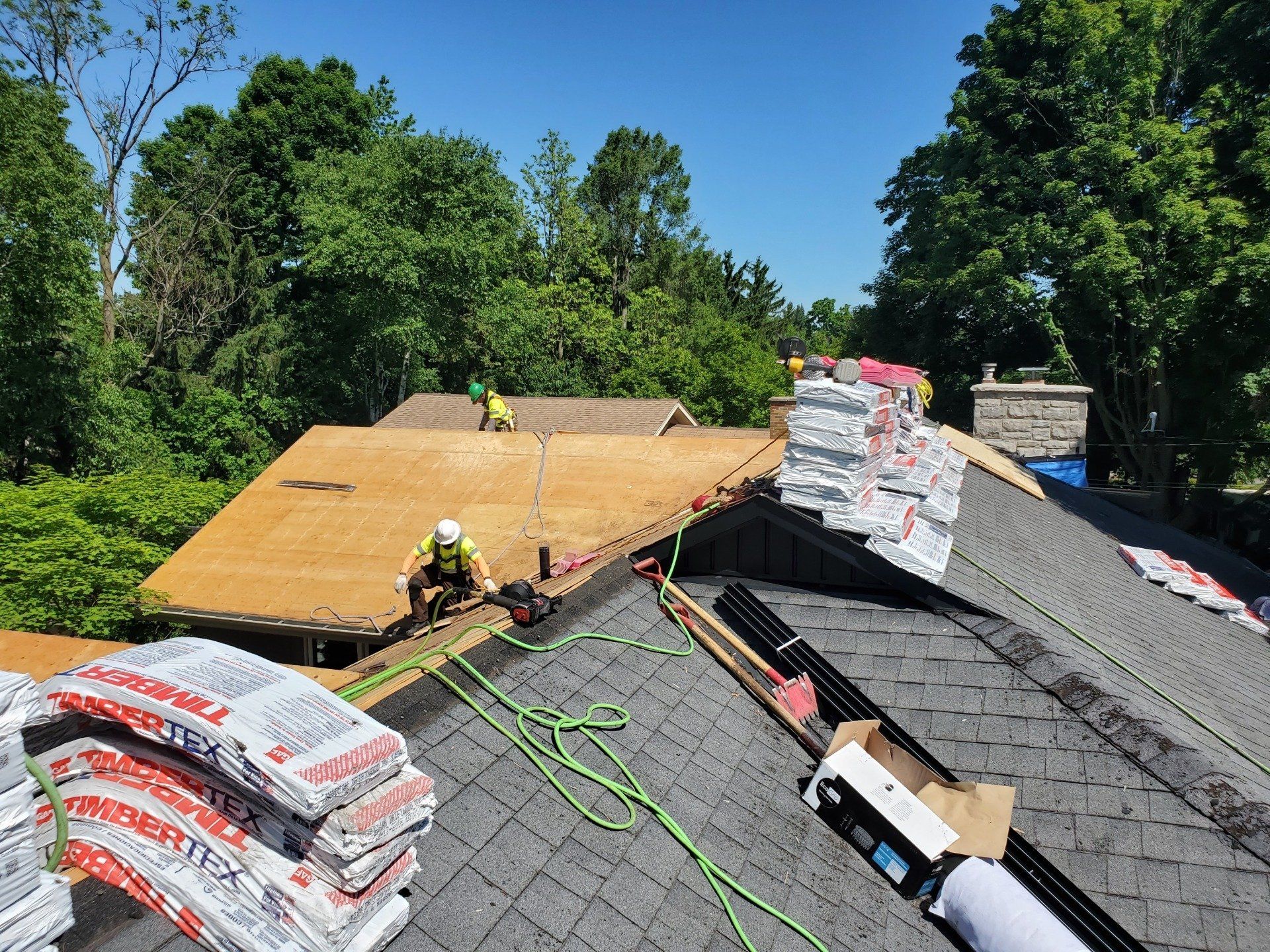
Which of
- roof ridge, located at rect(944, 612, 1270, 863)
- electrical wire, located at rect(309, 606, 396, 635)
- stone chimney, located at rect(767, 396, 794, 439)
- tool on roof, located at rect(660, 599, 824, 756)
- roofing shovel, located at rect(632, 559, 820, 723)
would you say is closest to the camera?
roof ridge, located at rect(944, 612, 1270, 863)

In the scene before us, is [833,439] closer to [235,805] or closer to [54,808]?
[235,805]

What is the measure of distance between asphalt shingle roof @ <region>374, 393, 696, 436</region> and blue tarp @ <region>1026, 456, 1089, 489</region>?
8.32m

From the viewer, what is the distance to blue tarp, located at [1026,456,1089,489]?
14219 mm

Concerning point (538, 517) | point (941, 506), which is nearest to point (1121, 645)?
point (941, 506)

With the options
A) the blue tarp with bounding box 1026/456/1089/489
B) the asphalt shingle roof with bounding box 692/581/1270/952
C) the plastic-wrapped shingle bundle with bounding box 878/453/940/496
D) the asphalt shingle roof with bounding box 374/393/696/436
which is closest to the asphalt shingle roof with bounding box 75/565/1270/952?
the asphalt shingle roof with bounding box 692/581/1270/952

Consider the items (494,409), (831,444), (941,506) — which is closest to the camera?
(831,444)

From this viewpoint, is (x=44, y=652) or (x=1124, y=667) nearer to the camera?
(x=44, y=652)

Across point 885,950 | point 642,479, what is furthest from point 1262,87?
point 885,950

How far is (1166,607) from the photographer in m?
8.11

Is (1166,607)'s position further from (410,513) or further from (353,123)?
(353,123)

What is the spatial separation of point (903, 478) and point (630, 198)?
3755cm

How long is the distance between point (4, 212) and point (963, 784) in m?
19.9

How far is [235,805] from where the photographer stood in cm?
243

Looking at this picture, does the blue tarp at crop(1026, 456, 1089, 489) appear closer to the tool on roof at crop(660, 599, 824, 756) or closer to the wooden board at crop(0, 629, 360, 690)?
the tool on roof at crop(660, 599, 824, 756)
